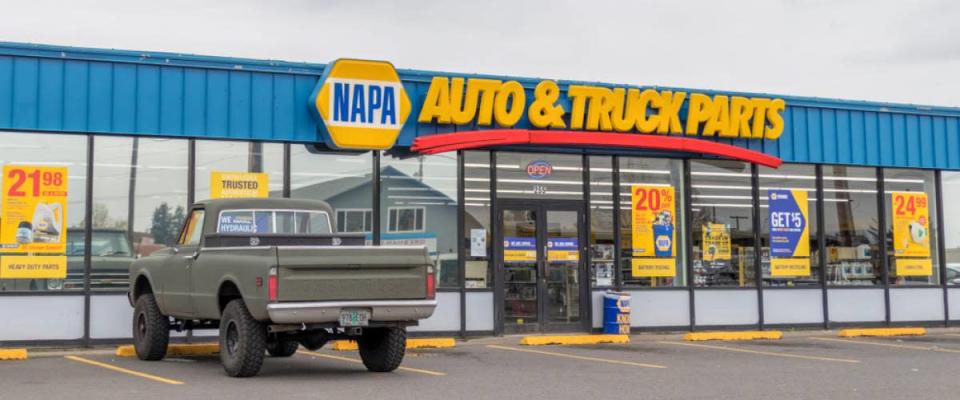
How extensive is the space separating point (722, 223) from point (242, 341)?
11.3m

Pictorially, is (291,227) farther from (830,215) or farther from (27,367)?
(830,215)

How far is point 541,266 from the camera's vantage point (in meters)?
19.1

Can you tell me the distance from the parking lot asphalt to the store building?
1.84 meters

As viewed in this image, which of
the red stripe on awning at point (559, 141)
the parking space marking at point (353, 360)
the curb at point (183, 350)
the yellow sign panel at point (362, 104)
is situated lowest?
the parking space marking at point (353, 360)

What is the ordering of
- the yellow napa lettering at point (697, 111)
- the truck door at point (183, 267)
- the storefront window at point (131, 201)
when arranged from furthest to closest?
1. the yellow napa lettering at point (697, 111)
2. the storefront window at point (131, 201)
3. the truck door at point (183, 267)

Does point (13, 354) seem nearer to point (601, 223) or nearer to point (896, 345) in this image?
point (601, 223)

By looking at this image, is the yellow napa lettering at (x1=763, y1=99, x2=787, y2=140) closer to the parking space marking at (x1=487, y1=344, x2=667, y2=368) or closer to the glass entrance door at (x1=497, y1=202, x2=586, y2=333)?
the glass entrance door at (x1=497, y1=202, x2=586, y2=333)

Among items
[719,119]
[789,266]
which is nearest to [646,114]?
[719,119]

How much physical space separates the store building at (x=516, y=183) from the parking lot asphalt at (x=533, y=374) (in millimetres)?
1843

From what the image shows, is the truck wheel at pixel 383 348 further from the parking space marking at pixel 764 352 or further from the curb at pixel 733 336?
the curb at pixel 733 336

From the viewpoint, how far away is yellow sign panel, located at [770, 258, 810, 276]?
20875 millimetres

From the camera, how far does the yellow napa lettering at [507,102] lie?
18.7 meters

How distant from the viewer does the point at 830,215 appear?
70.5 feet

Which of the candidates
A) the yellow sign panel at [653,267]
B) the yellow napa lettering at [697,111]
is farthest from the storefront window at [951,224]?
the yellow sign panel at [653,267]
